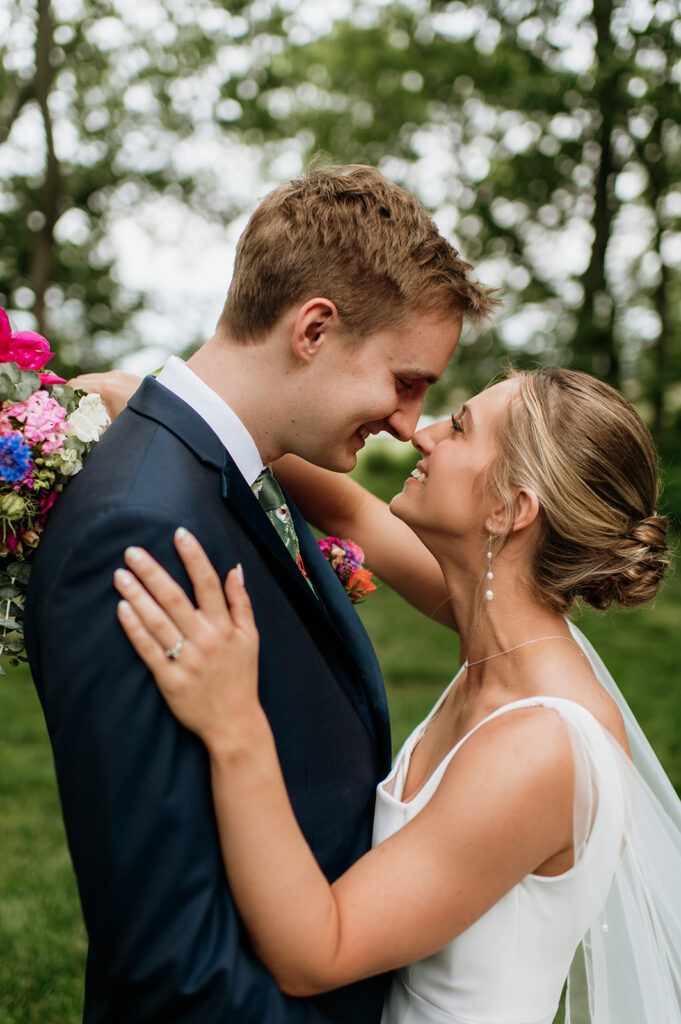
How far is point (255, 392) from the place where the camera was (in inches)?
103

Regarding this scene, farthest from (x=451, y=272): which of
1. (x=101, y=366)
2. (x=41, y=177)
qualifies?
(x=101, y=366)

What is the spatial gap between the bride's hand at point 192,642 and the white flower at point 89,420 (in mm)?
526

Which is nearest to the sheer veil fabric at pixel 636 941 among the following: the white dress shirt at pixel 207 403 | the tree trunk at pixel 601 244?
the white dress shirt at pixel 207 403

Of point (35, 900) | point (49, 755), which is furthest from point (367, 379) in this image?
point (49, 755)

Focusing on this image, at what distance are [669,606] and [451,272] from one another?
10.5 meters

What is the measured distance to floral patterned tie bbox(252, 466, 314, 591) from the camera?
295 cm

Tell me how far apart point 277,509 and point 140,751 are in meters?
1.24

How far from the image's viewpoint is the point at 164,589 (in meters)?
1.95

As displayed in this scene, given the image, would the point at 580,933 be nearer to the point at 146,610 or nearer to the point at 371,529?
the point at 146,610

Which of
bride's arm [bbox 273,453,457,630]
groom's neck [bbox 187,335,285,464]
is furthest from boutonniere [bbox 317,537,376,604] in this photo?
groom's neck [bbox 187,335,285,464]

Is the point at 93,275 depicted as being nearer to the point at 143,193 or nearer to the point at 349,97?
the point at 143,193

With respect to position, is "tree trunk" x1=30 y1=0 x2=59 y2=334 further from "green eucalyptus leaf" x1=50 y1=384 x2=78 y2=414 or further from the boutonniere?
"green eucalyptus leaf" x1=50 y1=384 x2=78 y2=414

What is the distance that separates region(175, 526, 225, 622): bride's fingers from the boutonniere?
136 centimetres

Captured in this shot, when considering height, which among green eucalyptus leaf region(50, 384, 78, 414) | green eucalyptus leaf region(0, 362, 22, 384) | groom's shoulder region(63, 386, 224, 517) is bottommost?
groom's shoulder region(63, 386, 224, 517)
